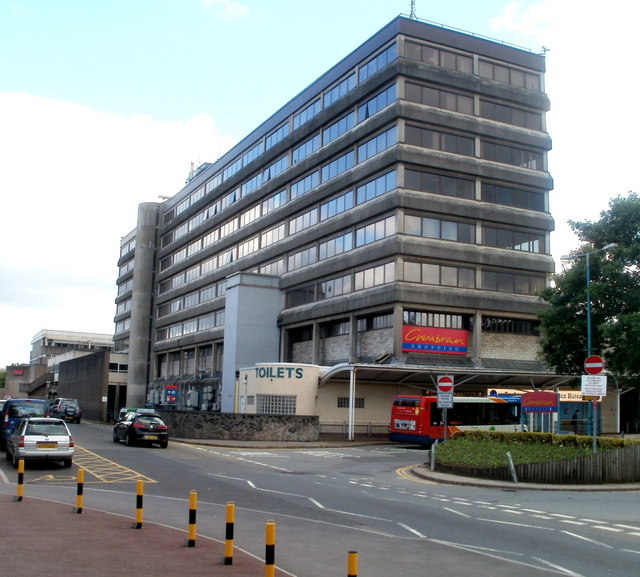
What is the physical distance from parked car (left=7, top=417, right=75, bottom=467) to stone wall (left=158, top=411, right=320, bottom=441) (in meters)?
16.7

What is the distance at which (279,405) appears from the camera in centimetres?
4628

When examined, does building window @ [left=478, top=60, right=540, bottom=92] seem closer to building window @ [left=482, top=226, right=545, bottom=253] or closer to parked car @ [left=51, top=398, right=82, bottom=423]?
building window @ [left=482, top=226, right=545, bottom=253]

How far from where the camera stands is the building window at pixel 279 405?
151 feet

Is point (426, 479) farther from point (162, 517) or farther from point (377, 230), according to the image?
point (377, 230)

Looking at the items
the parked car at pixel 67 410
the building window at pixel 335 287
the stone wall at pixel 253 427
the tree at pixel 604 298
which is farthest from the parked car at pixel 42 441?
the parked car at pixel 67 410

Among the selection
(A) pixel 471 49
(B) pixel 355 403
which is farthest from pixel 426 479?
(A) pixel 471 49

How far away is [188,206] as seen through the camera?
8806 cm

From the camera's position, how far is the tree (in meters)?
32.0

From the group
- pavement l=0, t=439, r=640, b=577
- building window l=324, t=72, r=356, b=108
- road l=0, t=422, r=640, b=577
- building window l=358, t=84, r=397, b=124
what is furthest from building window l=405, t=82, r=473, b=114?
pavement l=0, t=439, r=640, b=577

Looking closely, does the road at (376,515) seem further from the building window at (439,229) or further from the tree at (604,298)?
the building window at (439,229)

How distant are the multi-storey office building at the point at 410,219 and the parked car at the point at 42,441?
25.1 meters

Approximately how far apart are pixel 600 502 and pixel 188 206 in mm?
75090

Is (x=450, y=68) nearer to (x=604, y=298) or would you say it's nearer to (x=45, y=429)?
(x=604, y=298)

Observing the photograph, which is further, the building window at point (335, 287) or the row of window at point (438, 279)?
the building window at point (335, 287)
